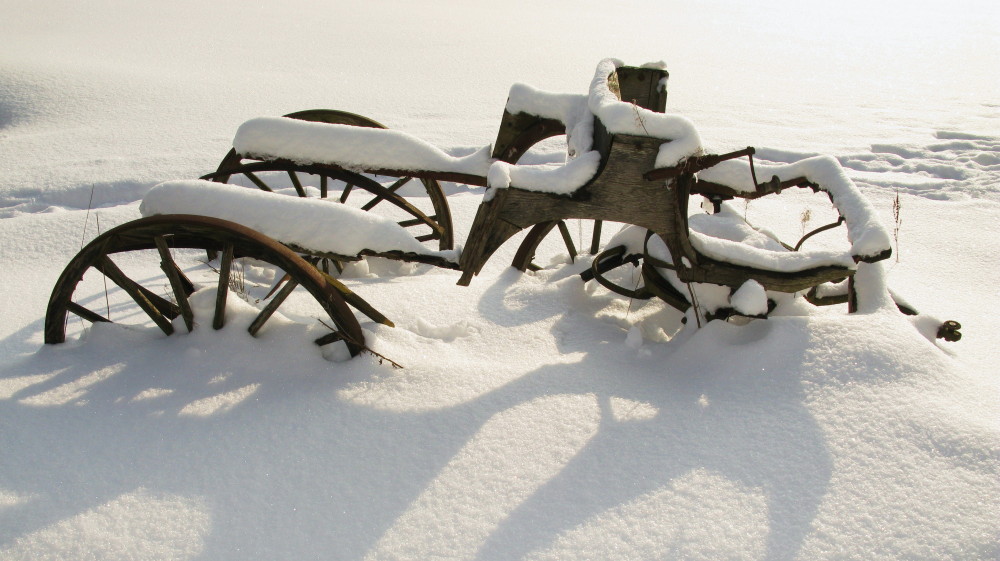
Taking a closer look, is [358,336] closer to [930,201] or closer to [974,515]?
[974,515]

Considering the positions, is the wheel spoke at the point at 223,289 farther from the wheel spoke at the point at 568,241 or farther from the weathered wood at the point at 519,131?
the wheel spoke at the point at 568,241

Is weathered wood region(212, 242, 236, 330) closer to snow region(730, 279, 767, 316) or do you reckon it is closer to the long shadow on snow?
the long shadow on snow

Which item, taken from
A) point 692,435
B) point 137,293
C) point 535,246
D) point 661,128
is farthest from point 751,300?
point 137,293

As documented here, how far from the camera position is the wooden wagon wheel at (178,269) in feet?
6.91

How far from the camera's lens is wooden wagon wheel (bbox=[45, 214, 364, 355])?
2.11 meters

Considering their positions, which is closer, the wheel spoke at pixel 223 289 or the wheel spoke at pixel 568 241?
the wheel spoke at pixel 223 289

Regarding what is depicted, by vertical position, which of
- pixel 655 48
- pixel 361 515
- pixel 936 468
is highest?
pixel 655 48

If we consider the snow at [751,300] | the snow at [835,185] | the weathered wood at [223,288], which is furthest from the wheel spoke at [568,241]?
the weathered wood at [223,288]

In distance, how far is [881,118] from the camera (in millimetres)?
6625

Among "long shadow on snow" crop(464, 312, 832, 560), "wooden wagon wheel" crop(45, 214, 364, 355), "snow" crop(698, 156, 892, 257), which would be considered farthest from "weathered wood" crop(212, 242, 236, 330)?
"snow" crop(698, 156, 892, 257)

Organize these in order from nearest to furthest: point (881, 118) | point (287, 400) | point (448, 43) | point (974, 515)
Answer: point (974, 515) → point (287, 400) → point (881, 118) → point (448, 43)

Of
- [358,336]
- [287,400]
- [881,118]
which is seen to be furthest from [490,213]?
[881,118]

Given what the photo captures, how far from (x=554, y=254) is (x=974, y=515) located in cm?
230

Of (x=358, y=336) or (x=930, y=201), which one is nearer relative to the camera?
(x=358, y=336)
